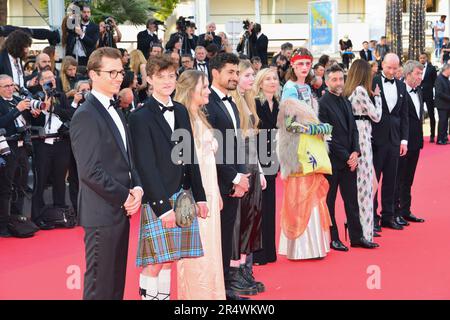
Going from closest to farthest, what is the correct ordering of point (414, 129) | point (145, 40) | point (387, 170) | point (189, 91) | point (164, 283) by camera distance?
point (164, 283) → point (189, 91) → point (387, 170) → point (414, 129) → point (145, 40)

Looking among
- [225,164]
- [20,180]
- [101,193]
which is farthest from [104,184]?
[20,180]

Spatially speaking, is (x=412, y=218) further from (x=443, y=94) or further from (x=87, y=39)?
(x=443, y=94)

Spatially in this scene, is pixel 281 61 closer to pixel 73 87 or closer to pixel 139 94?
pixel 139 94

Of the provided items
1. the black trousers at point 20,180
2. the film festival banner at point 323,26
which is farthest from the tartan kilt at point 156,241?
the film festival banner at point 323,26

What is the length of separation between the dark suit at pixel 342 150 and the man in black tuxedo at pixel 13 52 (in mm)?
3763

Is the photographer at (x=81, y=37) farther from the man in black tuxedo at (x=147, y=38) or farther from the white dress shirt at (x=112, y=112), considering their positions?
the white dress shirt at (x=112, y=112)

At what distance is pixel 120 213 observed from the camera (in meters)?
4.04

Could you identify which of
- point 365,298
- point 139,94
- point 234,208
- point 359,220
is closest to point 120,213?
point 234,208

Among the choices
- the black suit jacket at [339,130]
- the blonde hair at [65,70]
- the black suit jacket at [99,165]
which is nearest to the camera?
the black suit jacket at [99,165]

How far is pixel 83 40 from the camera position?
10961 mm

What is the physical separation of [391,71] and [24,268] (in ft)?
13.7

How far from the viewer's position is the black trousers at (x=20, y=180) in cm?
787

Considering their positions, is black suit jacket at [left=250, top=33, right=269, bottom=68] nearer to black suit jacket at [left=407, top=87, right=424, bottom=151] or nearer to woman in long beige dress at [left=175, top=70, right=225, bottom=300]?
black suit jacket at [left=407, top=87, right=424, bottom=151]

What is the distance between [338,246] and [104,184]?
3.68m
